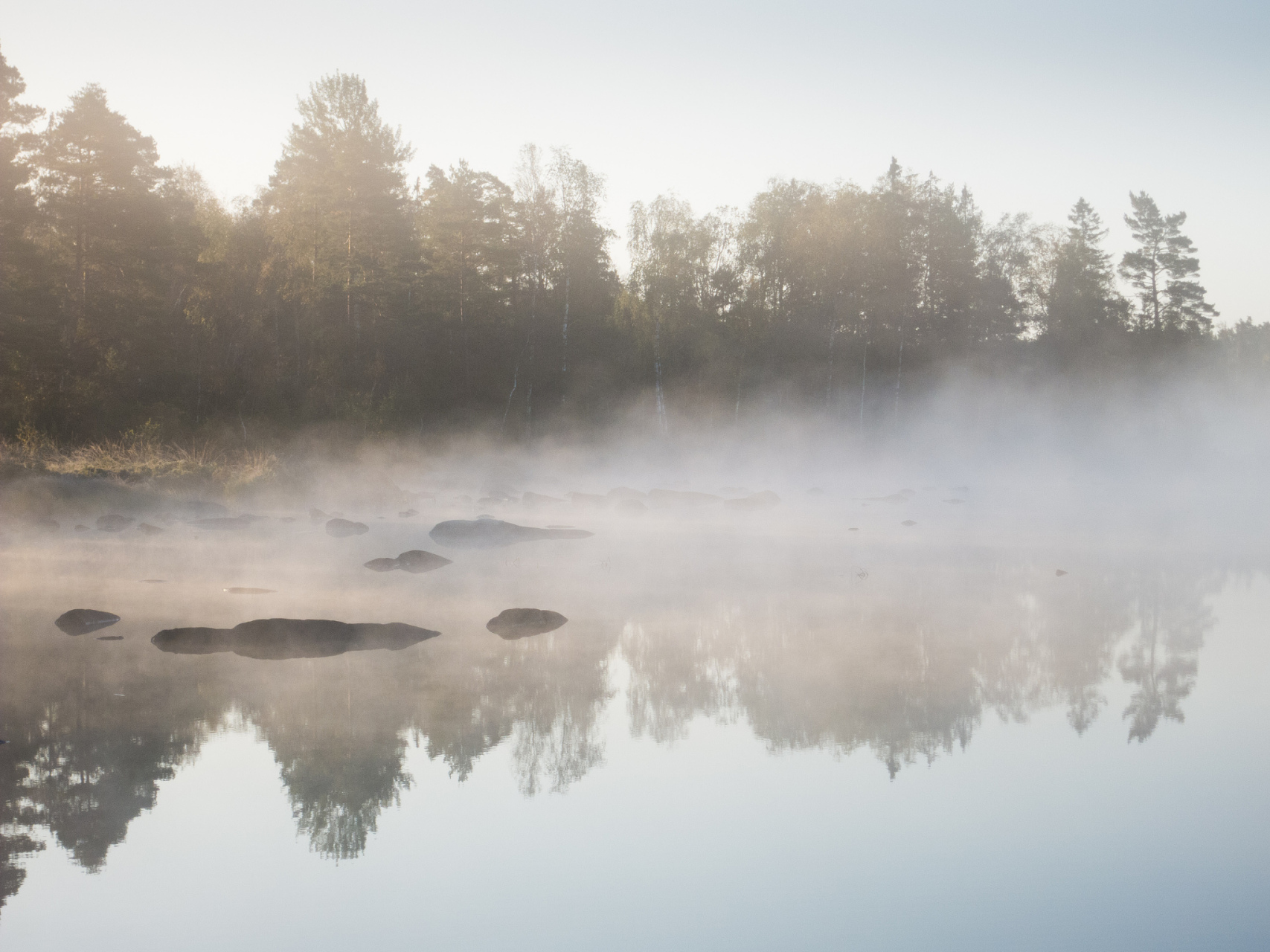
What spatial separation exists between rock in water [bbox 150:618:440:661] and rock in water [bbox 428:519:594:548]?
8356 millimetres

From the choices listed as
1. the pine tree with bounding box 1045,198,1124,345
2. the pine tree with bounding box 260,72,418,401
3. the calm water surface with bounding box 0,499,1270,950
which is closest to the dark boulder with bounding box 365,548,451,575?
the calm water surface with bounding box 0,499,1270,950

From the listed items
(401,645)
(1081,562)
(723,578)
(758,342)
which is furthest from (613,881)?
(758,342)

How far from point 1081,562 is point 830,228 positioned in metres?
36.5

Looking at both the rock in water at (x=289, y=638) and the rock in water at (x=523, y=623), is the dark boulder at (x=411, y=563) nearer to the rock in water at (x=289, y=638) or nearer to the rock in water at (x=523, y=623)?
the rock in water at (x=523, y=623)

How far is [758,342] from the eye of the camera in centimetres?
→ 4944

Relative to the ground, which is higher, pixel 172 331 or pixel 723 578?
pixel 172 331

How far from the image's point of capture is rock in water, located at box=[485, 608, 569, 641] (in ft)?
31.6

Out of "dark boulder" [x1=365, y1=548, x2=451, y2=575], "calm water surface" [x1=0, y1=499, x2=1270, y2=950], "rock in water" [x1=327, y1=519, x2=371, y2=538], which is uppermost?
"calm water surface" [x1=0, y1=499, x2=1270, y2=950]

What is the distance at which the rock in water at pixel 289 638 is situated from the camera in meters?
8.80

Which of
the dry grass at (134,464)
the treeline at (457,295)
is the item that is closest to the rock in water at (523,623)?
the dry grass at (134,464)

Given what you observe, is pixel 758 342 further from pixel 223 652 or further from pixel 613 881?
pixel 613 881

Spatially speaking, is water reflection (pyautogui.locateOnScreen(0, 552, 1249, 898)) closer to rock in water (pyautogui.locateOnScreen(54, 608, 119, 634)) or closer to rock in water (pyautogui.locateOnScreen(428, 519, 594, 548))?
rock in water (pyautogui.locateOnScreen(54, 608, 119, 634))

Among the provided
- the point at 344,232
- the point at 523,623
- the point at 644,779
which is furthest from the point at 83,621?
the point at 344,232

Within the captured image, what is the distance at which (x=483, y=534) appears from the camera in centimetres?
1875
